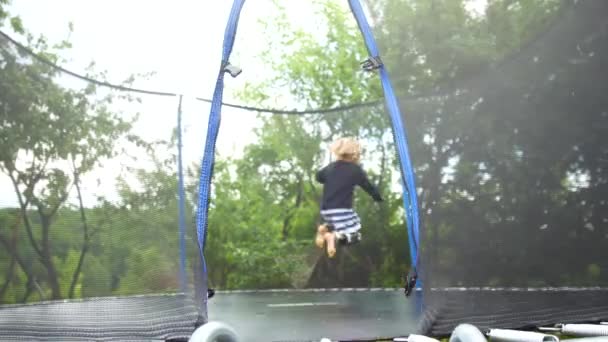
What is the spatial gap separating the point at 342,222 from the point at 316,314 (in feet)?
1.73

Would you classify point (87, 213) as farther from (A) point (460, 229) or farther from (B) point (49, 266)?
(A) point (460, 229)

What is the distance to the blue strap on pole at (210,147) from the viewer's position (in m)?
1.77

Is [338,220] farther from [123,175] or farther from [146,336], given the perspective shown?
[146,336]

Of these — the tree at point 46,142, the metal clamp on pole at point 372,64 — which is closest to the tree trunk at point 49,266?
the tree at point 46,142

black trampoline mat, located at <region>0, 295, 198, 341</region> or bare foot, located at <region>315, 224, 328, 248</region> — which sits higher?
bare foot, located at <region>315, 224, 328, 248</region>

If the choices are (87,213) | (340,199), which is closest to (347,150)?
(340,199)

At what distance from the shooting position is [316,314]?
2801 millimetres

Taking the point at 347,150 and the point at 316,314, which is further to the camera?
the point at 347,150

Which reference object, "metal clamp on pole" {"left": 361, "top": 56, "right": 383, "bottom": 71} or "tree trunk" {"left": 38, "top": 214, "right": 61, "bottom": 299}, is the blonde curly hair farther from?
"tree trunk" {"left": 38, "top": 214, "right": 61, "bottom": 299}

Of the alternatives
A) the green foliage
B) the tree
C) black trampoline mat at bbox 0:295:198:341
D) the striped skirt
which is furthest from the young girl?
the tree

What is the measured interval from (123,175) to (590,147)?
6.77 feet

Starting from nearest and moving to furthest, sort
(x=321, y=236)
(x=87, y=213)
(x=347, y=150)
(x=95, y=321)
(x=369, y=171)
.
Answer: (x=95, y=321), (x=87, y=213), (x=321, y=236), (x=347, y=150), (x=369, y=171)

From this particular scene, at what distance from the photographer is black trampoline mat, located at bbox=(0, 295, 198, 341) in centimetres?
183

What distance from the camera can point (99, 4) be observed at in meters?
3.93
